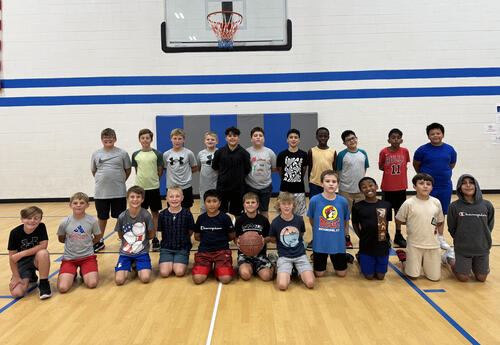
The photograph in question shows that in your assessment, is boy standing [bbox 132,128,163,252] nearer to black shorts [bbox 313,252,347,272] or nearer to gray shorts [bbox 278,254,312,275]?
gray shorts [bbox 278,254,312,275]

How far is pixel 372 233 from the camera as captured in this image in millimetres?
3729

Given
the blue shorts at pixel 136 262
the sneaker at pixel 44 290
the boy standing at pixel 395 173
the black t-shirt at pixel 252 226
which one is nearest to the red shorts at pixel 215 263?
the black t-shirt at pixel 252 226

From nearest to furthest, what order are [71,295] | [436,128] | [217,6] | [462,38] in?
1. [71,295]
2. [436,128]
3. [217,6]
4. [462,38]

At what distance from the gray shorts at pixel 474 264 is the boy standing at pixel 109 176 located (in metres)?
4.24

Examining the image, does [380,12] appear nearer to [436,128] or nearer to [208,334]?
[436,128]

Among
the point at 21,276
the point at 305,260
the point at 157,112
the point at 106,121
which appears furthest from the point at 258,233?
the point at 106,121

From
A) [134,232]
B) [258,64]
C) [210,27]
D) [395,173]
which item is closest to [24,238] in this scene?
[134,232]

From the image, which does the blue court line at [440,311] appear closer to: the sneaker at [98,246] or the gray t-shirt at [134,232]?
the gray t-shirt at [134,232]

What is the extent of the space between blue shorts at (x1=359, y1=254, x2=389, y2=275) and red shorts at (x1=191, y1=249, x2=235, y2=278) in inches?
56.0

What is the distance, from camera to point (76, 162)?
29.6ft

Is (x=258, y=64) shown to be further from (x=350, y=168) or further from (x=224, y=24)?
(x=350, y=168)

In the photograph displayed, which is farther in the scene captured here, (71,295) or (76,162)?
(76,162)

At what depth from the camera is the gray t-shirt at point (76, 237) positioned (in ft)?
12.0

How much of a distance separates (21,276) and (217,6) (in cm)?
603
